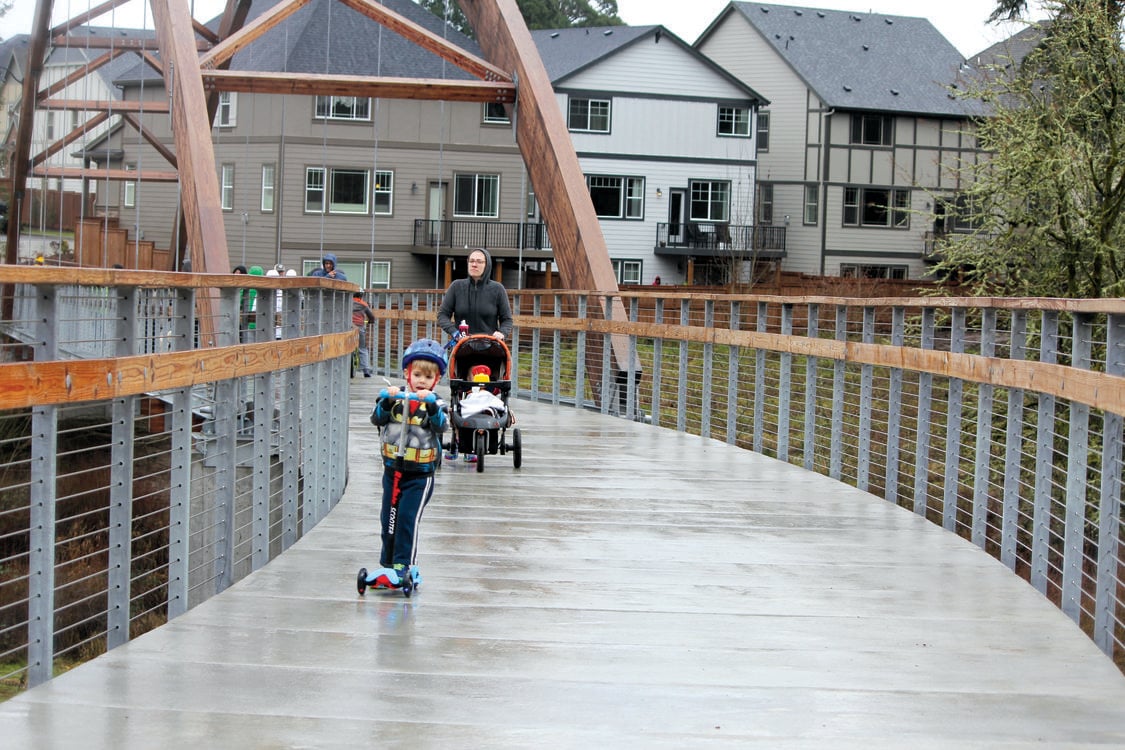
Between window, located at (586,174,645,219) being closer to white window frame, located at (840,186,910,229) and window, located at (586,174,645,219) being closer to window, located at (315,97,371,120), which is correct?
white window frame, located at (840,186,910,229)

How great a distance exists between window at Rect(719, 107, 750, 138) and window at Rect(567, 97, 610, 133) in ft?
12.2

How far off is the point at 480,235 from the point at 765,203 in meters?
10.6

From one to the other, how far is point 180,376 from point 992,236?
1637 centimetres

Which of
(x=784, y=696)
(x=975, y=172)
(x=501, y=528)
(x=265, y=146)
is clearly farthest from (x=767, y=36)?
(x=784, y=696)

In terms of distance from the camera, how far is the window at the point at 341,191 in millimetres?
38969

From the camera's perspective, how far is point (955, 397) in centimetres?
826

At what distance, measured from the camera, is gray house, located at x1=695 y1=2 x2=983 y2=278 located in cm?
4950

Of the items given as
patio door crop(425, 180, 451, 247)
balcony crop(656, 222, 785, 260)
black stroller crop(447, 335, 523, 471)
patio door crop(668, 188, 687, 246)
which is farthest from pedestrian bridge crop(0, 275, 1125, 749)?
patio door crop(668, 188, 687, 246)

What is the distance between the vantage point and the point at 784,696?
491 cm

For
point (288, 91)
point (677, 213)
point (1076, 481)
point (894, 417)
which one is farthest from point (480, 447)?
point (677, 213)

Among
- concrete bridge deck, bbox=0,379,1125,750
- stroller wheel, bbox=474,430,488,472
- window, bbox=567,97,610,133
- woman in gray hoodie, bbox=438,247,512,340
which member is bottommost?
concrete bridge deck, bbox=0,379,1125,750

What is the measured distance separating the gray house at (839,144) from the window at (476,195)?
10.2m

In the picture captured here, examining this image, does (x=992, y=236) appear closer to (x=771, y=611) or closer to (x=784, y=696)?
(x=771, y=611)

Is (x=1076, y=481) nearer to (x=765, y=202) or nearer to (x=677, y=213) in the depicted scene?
(x=677, y=213)
